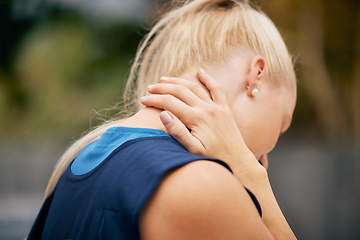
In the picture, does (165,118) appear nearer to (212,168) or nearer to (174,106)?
(174,106)

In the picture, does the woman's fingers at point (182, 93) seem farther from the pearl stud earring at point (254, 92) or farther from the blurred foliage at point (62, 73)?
the blurred foliage at point (62, 73)

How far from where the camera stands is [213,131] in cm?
140

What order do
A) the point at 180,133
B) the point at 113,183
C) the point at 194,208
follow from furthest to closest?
the point at 180,133, the point at 113,183, the point at 194,208

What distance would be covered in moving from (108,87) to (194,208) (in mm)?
6683

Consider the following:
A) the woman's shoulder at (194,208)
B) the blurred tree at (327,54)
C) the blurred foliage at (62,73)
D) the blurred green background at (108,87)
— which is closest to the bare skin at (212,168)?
the woman's shoulder at (194,208)

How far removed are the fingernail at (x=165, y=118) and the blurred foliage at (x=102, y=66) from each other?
229 inches

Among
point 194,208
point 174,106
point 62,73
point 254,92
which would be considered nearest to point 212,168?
point 194,208

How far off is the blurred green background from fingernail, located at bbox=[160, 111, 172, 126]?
4.70m

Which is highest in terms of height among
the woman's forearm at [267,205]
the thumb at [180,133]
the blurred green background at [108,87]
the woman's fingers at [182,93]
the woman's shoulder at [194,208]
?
the woman's fingers at [182,93]

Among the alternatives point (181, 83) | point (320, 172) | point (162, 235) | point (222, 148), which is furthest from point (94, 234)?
point (320, 172)

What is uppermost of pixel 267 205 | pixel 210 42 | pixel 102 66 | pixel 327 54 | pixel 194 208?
pixel 210 42

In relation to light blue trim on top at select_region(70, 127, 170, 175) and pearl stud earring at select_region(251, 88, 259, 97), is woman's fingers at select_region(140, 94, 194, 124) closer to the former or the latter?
light blue trim on top at select_region(70, 127, 170, 175)

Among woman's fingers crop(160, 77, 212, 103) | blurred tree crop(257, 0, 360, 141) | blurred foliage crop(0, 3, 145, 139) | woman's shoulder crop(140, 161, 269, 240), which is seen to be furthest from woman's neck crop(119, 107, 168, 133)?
blurred foliage crop(0, 3, 145, 139)

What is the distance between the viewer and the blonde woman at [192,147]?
1075 millimetres
